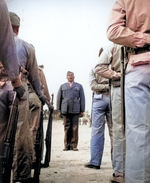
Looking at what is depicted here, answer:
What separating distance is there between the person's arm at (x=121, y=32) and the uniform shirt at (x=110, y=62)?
987mm

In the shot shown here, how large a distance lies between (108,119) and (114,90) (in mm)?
1104

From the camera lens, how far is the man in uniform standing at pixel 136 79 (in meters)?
1.50

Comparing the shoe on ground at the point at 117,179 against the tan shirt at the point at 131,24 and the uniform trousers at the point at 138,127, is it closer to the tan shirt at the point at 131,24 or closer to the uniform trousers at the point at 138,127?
the uniform trousers at the point at 138,127

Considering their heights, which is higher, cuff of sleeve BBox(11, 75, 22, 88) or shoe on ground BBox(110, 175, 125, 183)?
cuff of sleeve BBox(11, 75, 22, 88)

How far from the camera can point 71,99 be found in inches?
250

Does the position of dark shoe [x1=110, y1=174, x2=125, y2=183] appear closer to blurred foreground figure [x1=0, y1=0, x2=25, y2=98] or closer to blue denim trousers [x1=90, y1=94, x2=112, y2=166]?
blue denim trousers [x1=90, y1=94, x2=112, y2=166]

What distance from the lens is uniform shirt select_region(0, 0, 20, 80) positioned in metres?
1.46

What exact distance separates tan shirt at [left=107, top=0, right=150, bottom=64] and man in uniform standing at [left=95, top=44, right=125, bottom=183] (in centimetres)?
95

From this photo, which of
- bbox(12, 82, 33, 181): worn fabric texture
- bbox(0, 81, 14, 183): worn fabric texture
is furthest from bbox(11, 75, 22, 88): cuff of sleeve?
bbox(12, 82, 33, 181): worn fabric texture

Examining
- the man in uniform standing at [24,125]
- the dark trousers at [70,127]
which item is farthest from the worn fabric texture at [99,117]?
the dark trousers at [70,127]

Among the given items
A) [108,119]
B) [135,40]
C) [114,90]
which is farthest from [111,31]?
[108,119]

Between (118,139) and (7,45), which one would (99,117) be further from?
(7,45)

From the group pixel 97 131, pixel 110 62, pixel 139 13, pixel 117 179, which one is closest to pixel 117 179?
pixel 117 179

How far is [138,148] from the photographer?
151 cm
